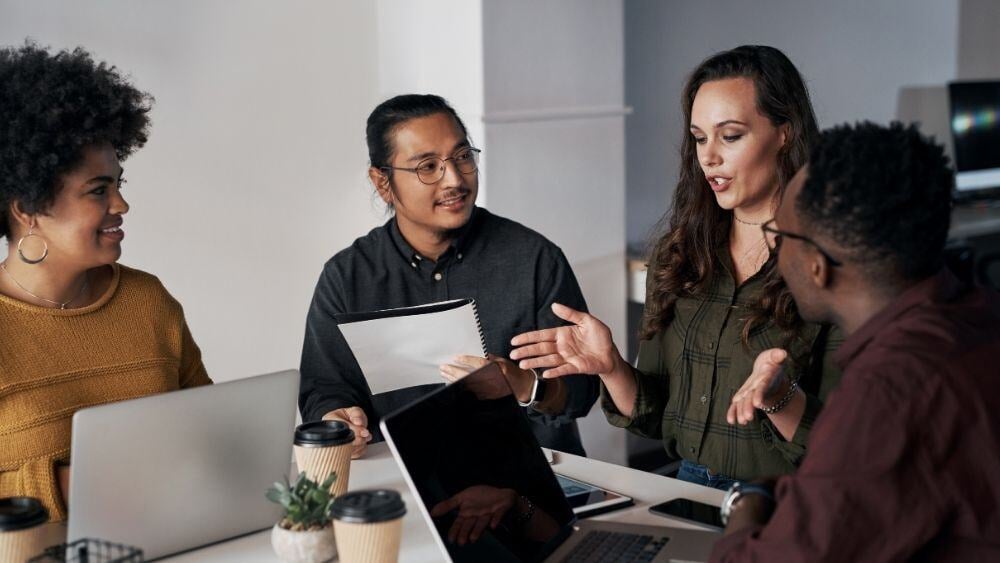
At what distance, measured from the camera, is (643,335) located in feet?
7.20

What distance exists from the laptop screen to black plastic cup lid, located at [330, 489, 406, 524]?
47mm

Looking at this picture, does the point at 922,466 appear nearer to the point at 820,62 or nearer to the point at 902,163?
the point at 902,163

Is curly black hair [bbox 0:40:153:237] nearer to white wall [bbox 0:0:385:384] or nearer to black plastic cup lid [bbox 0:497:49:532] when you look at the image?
black plastic cup lid [bbox 0:497:49:532]

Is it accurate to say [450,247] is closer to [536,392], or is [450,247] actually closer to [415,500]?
[536,392]

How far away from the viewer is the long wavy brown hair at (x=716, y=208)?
6.51 feet

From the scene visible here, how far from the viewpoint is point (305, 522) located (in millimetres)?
1487

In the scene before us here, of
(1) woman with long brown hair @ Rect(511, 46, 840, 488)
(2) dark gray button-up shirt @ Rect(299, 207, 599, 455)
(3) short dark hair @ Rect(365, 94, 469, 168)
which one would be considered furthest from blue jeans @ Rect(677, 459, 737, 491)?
(3) short dark hair @ Rect(365, 94, 469, 168)

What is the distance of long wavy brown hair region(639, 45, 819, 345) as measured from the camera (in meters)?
1.98

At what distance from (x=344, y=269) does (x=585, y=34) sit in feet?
5.52

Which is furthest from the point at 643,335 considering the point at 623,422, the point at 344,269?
the point at 344,269

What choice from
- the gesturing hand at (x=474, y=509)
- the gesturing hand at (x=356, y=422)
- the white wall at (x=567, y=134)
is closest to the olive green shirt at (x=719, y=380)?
the gesturing hand at (x=356, y=422)

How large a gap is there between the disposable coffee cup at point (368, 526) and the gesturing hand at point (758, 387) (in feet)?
1.82

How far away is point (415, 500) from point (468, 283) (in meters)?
0.81

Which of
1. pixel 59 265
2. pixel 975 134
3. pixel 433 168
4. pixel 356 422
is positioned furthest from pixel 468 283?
pixel 975 134
